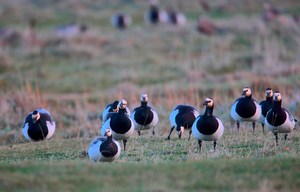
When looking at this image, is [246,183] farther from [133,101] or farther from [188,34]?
[188,34]

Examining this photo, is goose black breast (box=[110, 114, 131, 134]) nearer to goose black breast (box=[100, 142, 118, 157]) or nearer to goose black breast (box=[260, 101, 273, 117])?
goose black breast (box=[100, 142, 118, 157])

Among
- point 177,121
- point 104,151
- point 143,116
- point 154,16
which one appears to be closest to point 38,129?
point 143,116

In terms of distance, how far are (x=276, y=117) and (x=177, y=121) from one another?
2122mm

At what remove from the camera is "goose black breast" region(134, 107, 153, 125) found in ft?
43.5

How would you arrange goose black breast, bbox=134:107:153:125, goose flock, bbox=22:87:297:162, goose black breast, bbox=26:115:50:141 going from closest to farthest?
goose flock, bbox=22:87:297:162 < goose black breast, bbox=26:115:50:141 < goose black breast, bbox=134:107:153:125

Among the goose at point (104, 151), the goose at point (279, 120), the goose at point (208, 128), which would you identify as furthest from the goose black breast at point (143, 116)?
the goose at point (104, 151)

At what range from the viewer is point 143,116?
13273 mm

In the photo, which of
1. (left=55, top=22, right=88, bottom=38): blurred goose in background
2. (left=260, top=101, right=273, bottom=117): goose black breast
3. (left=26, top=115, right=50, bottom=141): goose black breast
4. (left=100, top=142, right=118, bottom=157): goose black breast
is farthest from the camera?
(left=55, top=22, right=88, bottom=38): blurred goose in background

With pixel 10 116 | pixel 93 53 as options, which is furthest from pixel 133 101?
pixel 93 53

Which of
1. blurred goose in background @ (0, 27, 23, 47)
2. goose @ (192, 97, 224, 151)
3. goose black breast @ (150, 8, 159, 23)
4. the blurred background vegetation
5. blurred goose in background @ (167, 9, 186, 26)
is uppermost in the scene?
goose black breast @ (150, 8, 159, 23)

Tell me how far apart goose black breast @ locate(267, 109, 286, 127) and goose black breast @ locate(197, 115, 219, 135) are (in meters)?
1.07

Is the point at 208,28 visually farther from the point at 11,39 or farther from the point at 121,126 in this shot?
the point at 121,126

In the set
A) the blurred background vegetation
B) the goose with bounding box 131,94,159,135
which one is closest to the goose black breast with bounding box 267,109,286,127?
the goose with bounding box 131,94,159,135

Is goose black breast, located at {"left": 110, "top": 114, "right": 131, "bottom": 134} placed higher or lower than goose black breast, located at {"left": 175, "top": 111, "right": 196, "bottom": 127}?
lower
